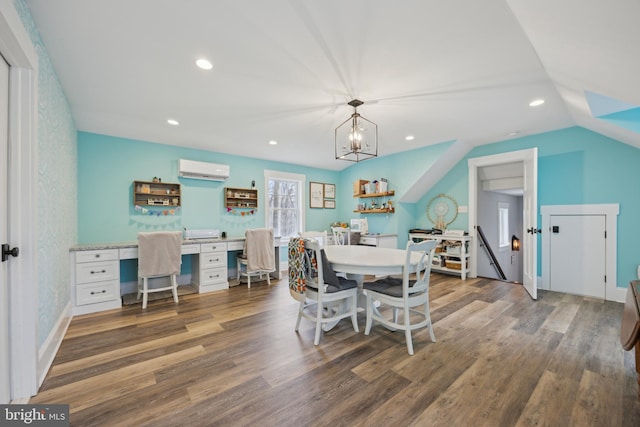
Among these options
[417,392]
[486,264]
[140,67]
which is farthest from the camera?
[486,264]

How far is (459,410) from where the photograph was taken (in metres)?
1.50

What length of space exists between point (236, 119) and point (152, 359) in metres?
2.75

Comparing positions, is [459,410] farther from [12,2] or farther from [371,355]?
[12,2]

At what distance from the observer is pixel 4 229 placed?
4.73ft

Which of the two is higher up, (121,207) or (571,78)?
(571,78)

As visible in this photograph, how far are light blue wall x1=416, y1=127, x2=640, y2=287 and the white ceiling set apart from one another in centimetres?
27

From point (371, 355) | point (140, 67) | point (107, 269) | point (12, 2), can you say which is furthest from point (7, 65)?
point (371, 355)

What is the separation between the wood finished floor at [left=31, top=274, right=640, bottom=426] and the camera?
4.82 feet

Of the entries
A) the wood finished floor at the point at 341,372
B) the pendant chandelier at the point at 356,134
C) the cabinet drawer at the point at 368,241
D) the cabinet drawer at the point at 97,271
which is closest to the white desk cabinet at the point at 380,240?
the cabinet drawer at the point at 368,241

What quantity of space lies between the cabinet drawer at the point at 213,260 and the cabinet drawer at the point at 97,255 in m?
1.06

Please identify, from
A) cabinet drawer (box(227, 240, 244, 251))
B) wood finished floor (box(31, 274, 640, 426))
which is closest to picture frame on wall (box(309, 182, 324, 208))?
cabinet drawer (box(227, 240, 244, 251))

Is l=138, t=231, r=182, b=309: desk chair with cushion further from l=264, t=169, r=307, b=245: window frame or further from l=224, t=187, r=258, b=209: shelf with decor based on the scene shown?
l=264, t=169, r=307, b=245: window frame

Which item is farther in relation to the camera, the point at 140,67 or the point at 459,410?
the point at 140,67

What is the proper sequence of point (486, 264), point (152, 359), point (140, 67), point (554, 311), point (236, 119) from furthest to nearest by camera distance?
1. point (486, 264)
2. point (236, 119)
3. point (554, 311)
4. point (140, 67)
5. point (152, 359)
